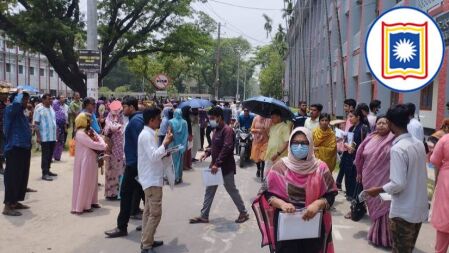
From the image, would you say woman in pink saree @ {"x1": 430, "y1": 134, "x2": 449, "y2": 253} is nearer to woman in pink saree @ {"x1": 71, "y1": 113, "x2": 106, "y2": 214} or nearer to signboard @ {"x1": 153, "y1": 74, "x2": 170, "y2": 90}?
woman in pink saree @ {"x1": 71, "y1": 113, "x2": 106, "y2": 214}

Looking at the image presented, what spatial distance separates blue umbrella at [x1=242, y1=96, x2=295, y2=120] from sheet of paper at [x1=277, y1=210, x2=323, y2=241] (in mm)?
4403

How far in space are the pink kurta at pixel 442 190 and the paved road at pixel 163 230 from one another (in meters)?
1.36

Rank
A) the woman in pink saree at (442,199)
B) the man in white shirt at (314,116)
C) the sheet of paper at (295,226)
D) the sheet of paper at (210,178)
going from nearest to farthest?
the sheet of paper at (295,226)
the woman in pink saree at (442,199)
the sheet of paper at (210,178)
the man in white shirt at (314,116)

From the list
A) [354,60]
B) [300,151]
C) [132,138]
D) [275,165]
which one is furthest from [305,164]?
[354,60]

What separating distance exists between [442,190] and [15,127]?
606 cm

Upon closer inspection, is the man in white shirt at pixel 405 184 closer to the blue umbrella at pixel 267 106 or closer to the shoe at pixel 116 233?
the shoe at pixel 116 233

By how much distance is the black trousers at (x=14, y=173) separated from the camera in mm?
7195

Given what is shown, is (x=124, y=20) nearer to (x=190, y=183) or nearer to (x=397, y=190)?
(x=190, y=183)

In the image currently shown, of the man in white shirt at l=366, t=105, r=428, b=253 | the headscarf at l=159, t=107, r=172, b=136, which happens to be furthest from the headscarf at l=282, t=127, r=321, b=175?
the headscarf at l=159, t=107, r=172, b=136

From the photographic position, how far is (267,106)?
8930 mm

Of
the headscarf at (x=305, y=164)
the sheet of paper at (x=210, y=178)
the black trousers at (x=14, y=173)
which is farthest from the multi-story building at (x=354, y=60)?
the black trousers at (x=14, y=173)

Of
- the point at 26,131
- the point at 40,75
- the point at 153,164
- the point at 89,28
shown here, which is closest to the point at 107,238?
the point at 153,164

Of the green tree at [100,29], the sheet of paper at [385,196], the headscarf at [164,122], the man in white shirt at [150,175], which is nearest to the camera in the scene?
the sheet of paper at [385,196]

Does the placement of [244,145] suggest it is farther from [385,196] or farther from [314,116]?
[385,196]
